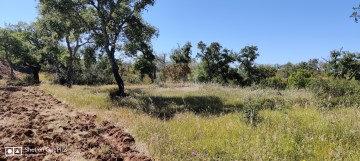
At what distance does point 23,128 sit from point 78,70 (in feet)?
128

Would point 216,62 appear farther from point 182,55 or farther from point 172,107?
point 172,107

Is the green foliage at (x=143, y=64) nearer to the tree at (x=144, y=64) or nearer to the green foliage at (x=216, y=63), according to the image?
the tree at (x=144, y=64)

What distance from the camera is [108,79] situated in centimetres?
4381

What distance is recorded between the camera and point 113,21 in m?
18.8

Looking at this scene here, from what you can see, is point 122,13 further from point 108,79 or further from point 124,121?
point 108,79

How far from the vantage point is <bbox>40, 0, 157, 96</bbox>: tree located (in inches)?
687

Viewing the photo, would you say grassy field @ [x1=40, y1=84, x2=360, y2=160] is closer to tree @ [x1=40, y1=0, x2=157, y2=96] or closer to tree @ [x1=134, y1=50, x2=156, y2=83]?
tree @ [x1=40, y1=0, x2=157, y2=96]

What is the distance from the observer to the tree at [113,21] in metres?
17.4

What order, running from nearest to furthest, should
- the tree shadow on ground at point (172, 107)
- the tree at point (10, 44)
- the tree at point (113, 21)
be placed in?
the tree shadow on ground at point (172, 107), the tree at point (113, 21), the tree at point (10, 44)

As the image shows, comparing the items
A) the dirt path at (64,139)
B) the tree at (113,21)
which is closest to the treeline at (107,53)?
the tree at (113,21)

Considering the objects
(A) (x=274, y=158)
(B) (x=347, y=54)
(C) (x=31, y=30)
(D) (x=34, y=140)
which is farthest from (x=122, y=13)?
(B) (x=347, y=54)

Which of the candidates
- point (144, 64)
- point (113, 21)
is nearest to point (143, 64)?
→ point (144, 64)

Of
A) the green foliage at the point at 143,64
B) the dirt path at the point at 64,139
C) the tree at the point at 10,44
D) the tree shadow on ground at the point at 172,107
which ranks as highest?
the tree at the point at 10,44

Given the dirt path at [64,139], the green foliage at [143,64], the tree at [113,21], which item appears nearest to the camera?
the dirt path at [64,139]
